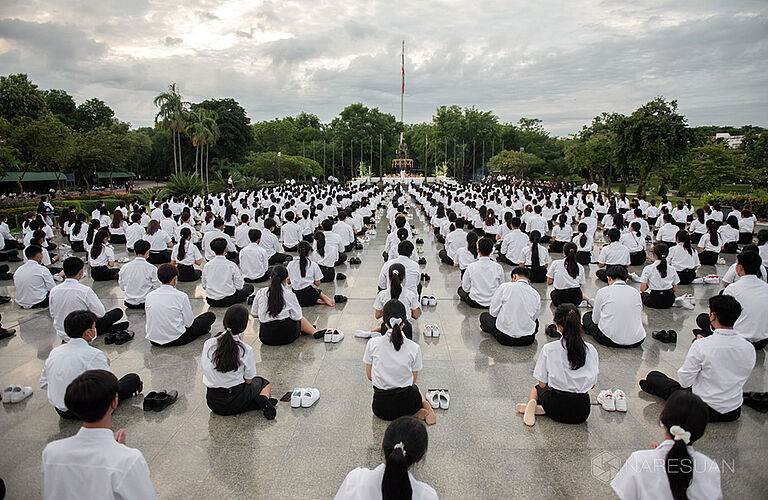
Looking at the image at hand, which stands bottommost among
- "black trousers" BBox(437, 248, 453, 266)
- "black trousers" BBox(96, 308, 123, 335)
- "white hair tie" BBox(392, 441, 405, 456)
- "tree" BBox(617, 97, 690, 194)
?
"black trousers" BBox(96, 308, 123, 335)

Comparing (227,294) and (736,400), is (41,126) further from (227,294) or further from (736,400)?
(736,400)

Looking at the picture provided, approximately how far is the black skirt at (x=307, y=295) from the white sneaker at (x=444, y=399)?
3321mm

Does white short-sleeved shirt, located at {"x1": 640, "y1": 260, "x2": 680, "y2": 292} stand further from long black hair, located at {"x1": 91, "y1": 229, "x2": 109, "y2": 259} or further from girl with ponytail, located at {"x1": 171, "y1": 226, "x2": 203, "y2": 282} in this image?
long black hair, located at {"x1": 91, "y1": 229, "x2": 109, "y2": 259}

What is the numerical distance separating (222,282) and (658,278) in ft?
22.8

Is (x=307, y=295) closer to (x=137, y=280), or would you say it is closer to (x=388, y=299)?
(x=388, y=299)

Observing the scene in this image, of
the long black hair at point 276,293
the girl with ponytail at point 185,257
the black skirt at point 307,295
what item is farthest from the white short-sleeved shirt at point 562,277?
the girl with ponytail at point 185,257

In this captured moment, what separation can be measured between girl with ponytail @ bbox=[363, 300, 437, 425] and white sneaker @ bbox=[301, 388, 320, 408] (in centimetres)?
72

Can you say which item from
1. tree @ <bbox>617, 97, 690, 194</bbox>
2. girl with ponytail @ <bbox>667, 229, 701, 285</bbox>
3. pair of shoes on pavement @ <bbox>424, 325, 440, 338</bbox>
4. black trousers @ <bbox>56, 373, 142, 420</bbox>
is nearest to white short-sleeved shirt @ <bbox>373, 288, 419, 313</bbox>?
pair of shoes on pavement @ <bbox>424, 325, 440, 338</bbox>

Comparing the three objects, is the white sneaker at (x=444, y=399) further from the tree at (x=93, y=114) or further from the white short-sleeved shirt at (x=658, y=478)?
the tree at (x=93, y=114)

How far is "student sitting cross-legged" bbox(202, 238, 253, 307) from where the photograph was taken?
22.4 ft

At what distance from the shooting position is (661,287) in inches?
268

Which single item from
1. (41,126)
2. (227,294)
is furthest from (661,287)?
(41,126)

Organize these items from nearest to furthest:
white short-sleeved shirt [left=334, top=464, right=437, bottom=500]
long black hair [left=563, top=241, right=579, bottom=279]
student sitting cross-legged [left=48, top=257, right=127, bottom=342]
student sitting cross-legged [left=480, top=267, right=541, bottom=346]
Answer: white short-sleeved shirt [left=334, top=464, right=437, bottom=500], student sitting cross-legged [left=48, top=257, right=127, bottom=342], student sitting cross-legged [left=480, top=267, right=541, bottom=346], long black hair [left=563, top=241, right=579, bottom=279]

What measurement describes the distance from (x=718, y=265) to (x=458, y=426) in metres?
9.74
